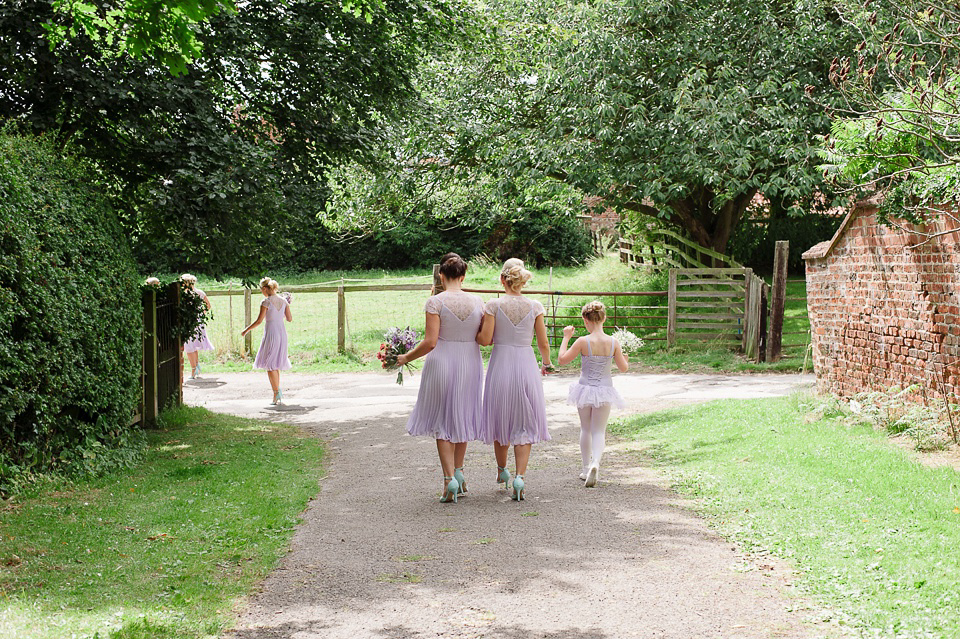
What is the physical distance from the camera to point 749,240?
96.8ft

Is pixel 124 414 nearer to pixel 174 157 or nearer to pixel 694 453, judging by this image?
pixel 174 157

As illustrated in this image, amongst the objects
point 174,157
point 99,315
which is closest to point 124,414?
point 99,315

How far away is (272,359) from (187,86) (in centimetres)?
476

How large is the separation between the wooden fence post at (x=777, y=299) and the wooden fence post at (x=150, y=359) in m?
11.0

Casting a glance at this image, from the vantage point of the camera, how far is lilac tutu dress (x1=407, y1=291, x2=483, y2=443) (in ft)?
24.5

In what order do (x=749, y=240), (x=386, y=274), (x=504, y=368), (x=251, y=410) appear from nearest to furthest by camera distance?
1. (x=504, y=368)
2. (x=251, y=410)
3. (x=749, y=240)
4. (x=386, y=274)

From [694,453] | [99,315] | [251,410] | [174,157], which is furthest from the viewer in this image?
[251,410]

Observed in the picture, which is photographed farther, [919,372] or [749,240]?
[749,240]

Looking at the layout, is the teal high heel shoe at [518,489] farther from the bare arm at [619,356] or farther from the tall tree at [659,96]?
the tall tree at [659,96]

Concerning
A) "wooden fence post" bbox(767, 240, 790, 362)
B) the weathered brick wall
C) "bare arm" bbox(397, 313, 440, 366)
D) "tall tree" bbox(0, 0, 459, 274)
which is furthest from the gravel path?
"wooden fence post" bbox(767, 240, 790, 362)

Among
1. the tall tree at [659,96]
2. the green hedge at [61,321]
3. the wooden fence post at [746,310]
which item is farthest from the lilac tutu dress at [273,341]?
the wooden fence post at [746,310]

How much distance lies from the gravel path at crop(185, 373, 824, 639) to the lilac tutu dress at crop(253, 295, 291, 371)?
4597mm

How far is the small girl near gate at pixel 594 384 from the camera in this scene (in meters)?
8.16

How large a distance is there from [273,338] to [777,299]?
30.3 ft
